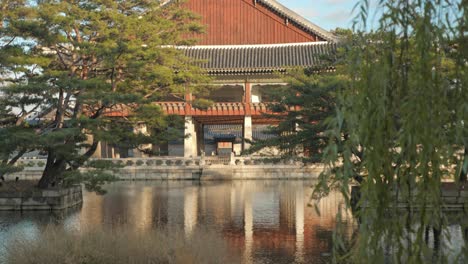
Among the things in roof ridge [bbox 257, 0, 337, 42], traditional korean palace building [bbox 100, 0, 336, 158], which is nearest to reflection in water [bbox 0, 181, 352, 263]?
traditional korean palace building [bbox 100, 0, 336, 158]

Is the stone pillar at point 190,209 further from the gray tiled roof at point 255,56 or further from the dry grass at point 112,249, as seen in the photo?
the gray tiled roof at point 255,56

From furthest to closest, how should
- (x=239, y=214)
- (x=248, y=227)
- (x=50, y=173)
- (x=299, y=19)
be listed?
(x=299, y=19) → (x=50, y=173) → (x=239, y=214) → (x=248, y=227)

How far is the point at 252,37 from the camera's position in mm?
41875

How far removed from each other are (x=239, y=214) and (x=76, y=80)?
6229 millimetres

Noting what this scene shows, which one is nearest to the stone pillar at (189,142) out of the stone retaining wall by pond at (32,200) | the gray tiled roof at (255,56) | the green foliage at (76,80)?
the gray tiled roof at (255,56)

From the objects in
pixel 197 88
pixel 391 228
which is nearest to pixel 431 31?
pixel 391 228

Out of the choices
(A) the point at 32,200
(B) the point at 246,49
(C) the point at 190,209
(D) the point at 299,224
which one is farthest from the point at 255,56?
(D) the point at 299,224

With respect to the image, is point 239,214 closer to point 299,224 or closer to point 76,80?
point 299,224

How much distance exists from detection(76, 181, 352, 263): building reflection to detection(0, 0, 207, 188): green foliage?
2333mm

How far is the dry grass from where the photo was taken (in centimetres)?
966

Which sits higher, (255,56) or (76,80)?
(255,56)

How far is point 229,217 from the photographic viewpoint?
19.0m

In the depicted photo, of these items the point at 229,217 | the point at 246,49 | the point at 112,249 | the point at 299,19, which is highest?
the point at 299,19

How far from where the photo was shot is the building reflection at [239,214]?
46.2ft
